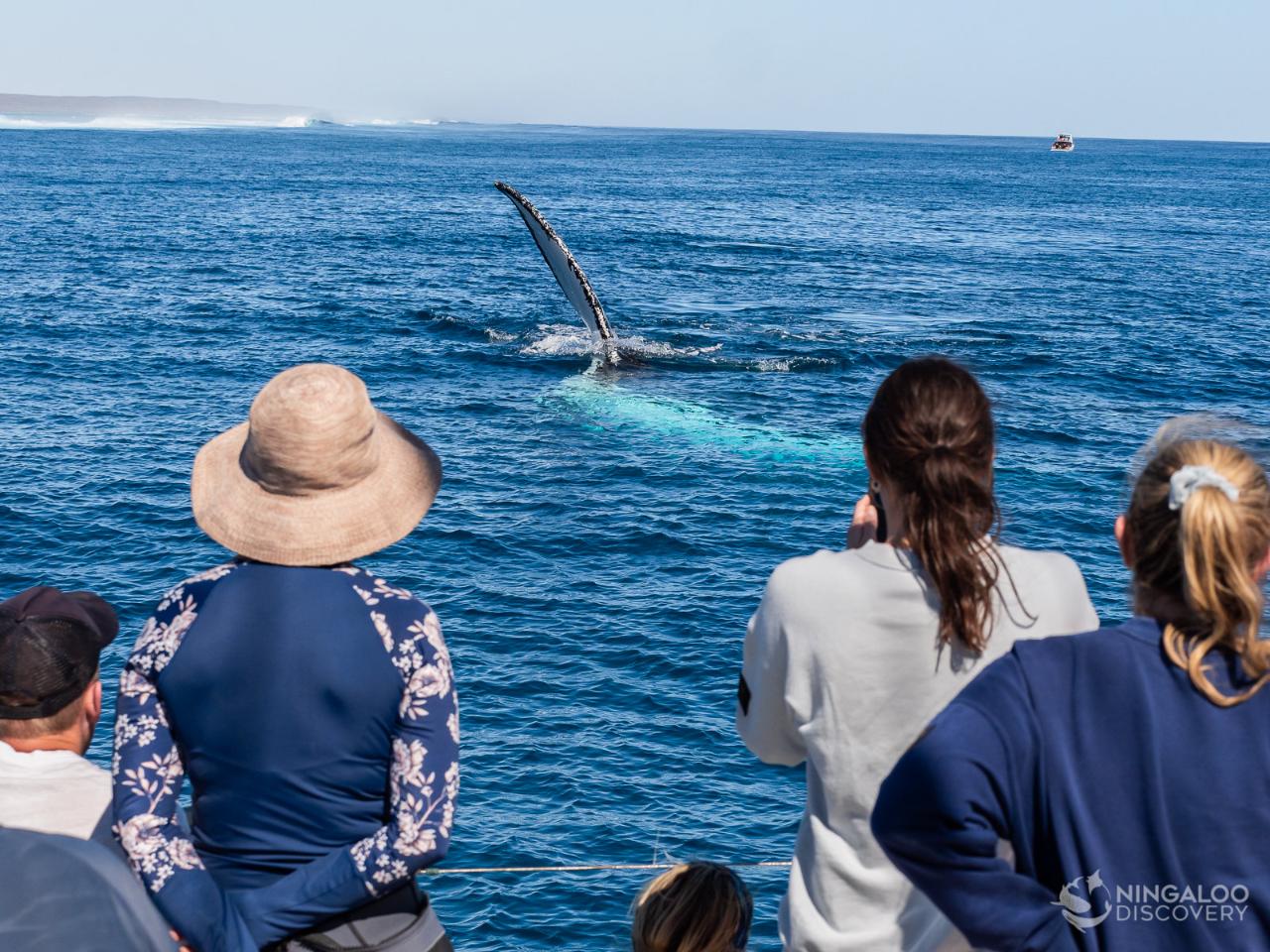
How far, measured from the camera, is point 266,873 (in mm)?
3764

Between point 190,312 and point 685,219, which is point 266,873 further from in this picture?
point 685,219

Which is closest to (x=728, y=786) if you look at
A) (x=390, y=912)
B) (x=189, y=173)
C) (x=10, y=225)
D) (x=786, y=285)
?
(x=390, y=912)

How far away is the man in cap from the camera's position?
388 cm

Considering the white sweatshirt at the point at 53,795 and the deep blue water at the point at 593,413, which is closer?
the white sweatshirt at the point at 53,795

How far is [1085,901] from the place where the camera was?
288 cm

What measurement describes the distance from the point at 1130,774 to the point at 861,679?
2.79ft

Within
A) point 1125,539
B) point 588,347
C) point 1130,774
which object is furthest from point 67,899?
point 588,347

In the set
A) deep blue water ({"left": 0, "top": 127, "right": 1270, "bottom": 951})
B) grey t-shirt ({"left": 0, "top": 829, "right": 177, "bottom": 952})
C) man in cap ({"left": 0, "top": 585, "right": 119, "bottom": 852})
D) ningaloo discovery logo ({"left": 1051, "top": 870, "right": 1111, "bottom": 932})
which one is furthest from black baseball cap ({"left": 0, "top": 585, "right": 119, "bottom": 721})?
deep blue water ({"left": 0, "top": 127, "right": 1270, "bottom": 951})

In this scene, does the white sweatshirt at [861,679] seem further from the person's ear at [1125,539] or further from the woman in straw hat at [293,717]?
the woman in straw hat at [293,717]

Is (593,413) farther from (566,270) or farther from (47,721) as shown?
(47,721)

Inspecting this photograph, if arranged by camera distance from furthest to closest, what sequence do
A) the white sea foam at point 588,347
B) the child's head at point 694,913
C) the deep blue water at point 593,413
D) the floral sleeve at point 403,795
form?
1. the white sea foam at point 588,347
2. the deep blue water at point 593,413
3. the child's head at point 694,913
4. the floral sleeve at point 403,795

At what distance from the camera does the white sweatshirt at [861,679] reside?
3.53 m

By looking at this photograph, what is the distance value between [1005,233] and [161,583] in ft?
218

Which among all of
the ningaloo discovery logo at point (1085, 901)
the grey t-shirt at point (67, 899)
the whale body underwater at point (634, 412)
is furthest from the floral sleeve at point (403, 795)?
the whale body underwater at point (634, 412)
